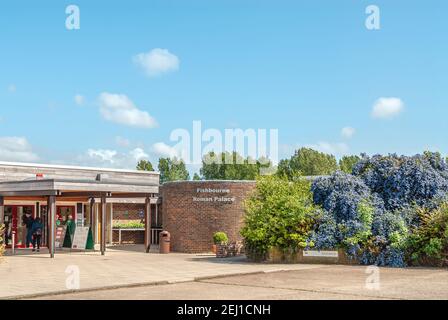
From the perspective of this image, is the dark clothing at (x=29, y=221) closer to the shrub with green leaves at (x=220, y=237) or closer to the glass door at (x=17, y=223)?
the glass door at (x=17, y=223)

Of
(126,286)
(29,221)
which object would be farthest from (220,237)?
(126,286)

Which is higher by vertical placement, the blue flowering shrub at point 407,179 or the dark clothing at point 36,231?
the blue flowering shrub at point 407,179

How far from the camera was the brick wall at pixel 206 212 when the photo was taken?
29688 millimetres

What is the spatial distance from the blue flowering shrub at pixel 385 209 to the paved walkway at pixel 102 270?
184cm

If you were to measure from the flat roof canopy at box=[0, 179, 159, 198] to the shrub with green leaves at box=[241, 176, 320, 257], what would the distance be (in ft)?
21.2

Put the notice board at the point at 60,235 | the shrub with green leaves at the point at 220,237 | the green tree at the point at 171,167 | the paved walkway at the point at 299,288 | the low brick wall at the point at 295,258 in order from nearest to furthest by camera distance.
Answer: the paved walkway at the point at 299,288 → the low brick wall at the point at 295,258 → the shrub with green leaves at the point at 220,237 → the notice board at the point at 60,235 → the green tree at the point at 171,167

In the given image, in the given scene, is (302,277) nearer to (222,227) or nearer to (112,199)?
(222,227)

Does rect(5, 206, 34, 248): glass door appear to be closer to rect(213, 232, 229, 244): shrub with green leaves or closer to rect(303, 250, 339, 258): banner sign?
rect(213, 232, 229, 244): shrub with green leaves

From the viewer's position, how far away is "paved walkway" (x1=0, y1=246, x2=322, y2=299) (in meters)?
15.4

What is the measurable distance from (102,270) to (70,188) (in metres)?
7.66

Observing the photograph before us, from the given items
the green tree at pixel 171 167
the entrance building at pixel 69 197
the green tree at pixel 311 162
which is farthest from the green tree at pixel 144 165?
the entrance building at pixel 69 197
